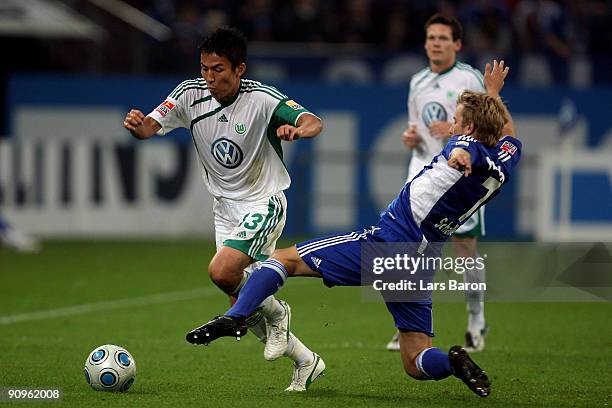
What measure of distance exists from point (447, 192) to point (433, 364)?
1045 millimetres

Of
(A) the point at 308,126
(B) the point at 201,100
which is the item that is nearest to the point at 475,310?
(A) the point at 308,126

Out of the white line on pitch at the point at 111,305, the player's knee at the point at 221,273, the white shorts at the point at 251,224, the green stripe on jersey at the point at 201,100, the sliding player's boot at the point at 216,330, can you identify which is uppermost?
the green stripe on jersey at the point at 201,100

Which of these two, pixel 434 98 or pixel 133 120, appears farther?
pixel 434 98

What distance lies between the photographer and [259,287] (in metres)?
6.86

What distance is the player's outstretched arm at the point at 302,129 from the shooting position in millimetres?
7027

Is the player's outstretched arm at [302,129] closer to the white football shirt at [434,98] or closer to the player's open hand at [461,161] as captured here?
the player's open hand at [461,161]

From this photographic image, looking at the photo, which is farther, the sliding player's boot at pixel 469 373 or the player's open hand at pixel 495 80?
the player's open hand at pixel 495 80

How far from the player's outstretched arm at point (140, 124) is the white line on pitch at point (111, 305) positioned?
12.9 ft

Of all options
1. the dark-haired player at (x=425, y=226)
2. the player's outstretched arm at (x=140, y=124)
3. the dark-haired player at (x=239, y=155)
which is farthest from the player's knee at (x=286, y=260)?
the player's outstretched arm at (x=140, y=124)

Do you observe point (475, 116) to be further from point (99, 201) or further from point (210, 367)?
point (99, 201)

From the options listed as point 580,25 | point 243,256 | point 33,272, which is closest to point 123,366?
point 243,256

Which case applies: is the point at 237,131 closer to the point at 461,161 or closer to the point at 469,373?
the point at 461,161

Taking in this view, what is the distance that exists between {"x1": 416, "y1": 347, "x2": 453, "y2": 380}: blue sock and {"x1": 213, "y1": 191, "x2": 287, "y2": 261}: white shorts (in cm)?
131

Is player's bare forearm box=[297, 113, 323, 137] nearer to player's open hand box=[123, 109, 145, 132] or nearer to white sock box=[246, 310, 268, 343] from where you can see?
player's open hand box=[123, 109, 145, 132]
